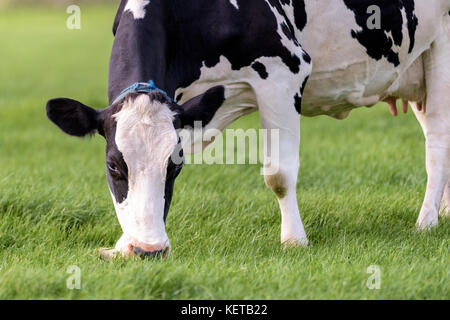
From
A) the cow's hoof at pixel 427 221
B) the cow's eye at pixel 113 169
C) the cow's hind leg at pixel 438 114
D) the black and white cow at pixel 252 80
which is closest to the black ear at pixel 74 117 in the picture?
the black and white cow at pixel 252 80

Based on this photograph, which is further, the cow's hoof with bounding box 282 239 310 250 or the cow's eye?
the cow's hoof with bounding box 282 239 310 250

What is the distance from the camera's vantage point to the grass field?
4.10 metres

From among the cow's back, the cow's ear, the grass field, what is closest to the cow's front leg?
the grass field

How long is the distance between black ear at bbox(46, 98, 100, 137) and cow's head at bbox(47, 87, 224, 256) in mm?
10

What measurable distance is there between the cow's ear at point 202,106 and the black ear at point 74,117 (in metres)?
0.55

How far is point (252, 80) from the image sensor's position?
17.7 ft

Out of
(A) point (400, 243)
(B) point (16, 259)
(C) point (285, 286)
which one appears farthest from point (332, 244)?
(B) point (16, 259)

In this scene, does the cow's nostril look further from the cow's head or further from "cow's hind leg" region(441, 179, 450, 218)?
"cow's hind leg" region(441, 179, 450, 218)

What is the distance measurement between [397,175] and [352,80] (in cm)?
190

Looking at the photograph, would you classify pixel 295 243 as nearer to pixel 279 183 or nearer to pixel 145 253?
pixel 279 183

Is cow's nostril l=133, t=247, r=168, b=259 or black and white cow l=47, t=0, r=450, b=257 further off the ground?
black and white cow l=47, t=0, r=450, b=257

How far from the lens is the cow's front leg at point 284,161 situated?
5422 mm

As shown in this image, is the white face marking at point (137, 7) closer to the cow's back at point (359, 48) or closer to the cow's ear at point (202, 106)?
the cow's ear at point (202, 106)
